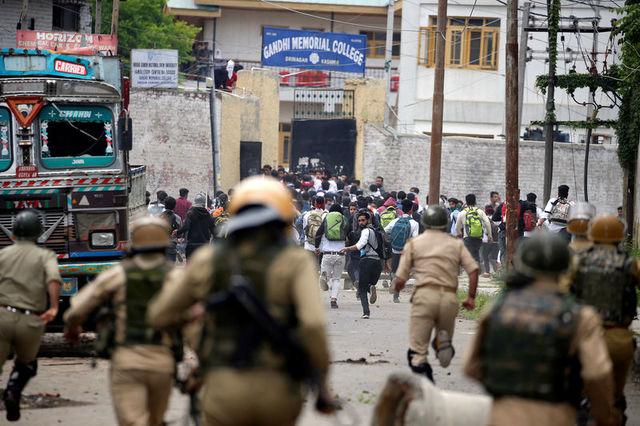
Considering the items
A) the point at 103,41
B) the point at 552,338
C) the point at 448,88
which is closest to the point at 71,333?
the point at 552,338

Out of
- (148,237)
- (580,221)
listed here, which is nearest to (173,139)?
(580,221)

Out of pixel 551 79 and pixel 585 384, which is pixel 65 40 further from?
pixel 585 384

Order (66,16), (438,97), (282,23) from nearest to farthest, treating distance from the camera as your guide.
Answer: (438,97) < (66,16) < (282,23)

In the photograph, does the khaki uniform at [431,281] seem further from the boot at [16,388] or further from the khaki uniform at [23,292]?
the boot at [16,388]

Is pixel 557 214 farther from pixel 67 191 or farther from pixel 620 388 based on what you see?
pixel 620 388

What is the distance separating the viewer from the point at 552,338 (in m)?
5.46

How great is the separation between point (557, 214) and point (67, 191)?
A: 8.34m

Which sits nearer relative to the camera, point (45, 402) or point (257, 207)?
point (257, 207)

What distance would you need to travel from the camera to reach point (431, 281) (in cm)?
1070

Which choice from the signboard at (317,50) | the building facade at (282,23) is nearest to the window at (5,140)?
the signboard at (317,50)

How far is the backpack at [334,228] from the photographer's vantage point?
19.3 meters

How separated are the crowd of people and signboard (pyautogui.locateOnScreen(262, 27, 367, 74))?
27.6 metres

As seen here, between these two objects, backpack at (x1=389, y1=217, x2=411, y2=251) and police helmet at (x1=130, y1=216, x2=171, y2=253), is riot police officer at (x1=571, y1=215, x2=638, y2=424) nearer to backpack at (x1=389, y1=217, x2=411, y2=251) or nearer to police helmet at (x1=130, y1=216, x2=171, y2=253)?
police helmet at (x1=130, y1=216, x2=171, y2=253)

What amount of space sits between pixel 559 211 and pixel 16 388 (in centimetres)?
1119
